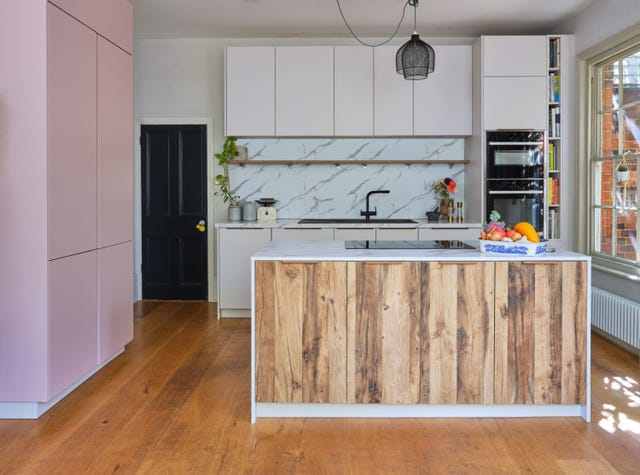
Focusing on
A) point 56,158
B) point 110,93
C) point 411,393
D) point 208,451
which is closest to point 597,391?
point 411,393

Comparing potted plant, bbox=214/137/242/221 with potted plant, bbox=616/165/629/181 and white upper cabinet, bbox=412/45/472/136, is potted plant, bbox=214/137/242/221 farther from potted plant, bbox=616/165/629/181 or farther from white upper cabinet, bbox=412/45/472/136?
potted plant, bbox=616/165/629/181

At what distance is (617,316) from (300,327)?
2729mm

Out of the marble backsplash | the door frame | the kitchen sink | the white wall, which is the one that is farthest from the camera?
the door frame

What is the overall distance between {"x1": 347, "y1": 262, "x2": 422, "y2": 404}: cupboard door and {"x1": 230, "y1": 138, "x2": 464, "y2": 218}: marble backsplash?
325cm

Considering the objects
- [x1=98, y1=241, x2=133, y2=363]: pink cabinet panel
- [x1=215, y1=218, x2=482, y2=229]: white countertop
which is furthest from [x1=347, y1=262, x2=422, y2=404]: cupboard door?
[x1=215, y1=218, x2=482, y2=229]: white countertop

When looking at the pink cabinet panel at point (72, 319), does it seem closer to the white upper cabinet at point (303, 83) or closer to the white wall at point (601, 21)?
the white upper cabinet at point (303, 83)

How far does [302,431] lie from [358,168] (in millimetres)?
3722

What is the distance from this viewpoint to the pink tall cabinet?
3004 millimetres

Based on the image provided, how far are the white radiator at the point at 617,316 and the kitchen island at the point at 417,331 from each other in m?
1.45

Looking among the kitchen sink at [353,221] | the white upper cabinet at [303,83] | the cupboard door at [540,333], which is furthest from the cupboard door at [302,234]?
the cupboard door at [540,333]

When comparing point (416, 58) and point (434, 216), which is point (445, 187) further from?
Result: point (416, 58)

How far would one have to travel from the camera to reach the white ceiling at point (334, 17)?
507 centimetres

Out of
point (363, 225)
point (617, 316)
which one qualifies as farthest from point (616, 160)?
point (363, 225)

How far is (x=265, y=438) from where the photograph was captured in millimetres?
2828
